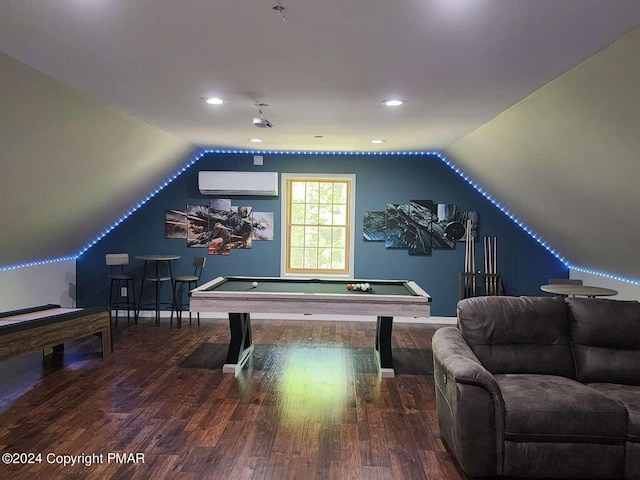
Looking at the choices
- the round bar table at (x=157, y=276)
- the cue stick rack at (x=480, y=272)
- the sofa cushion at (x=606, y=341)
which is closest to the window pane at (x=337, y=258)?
the cue stick rack at (x=480, y=272)

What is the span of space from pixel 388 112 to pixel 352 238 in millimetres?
3253

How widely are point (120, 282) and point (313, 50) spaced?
583 cm

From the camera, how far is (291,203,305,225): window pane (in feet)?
25.5

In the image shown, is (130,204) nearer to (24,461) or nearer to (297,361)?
(297,361)

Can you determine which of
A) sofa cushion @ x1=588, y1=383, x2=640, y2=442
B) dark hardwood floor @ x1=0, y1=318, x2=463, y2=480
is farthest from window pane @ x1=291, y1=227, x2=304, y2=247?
sofa cushion @ x1=588, y1=383, x2=640, y2=442

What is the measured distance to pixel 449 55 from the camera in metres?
2.93

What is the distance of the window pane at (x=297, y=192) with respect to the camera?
7.74 m

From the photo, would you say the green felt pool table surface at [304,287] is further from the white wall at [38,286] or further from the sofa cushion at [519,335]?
the white wall at [38,286]

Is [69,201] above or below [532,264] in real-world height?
above

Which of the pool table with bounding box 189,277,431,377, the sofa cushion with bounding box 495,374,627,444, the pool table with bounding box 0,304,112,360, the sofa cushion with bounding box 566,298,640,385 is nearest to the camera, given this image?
the sofa cushion with bounding box 495,374,627,444

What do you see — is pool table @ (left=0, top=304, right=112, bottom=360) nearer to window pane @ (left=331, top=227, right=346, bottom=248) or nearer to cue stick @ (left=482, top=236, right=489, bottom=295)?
window pane @ (left=331, top=227, right=346, bottom=248)

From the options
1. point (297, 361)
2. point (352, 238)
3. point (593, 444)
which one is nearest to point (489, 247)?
point (352, 238)

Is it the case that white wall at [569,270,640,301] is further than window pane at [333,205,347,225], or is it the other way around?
window pane at [333,205,347,225]

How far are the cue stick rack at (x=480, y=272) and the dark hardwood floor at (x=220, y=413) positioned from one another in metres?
1.64
